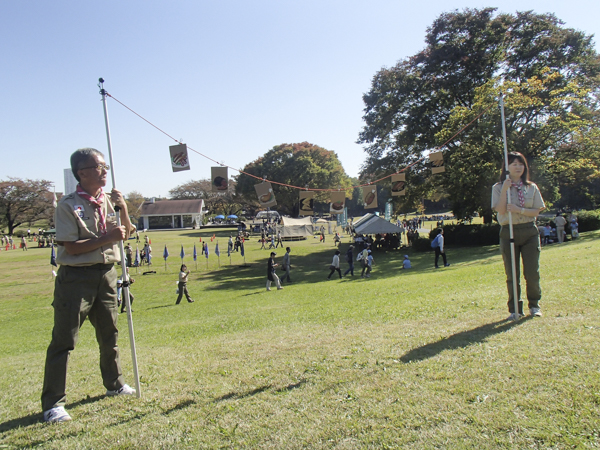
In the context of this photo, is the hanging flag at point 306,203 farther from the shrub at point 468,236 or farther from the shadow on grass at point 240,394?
the shadow on grass at point 240,394

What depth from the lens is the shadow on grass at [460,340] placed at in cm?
429

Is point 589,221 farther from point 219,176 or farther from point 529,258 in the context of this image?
point 529,258

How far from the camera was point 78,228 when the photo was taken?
3.44 metres

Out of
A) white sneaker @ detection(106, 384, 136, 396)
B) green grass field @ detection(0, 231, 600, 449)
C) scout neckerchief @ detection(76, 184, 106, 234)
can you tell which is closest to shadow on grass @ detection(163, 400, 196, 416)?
green grass field @ detection(0, 231, 600, 449)

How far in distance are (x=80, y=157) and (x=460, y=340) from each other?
441cm

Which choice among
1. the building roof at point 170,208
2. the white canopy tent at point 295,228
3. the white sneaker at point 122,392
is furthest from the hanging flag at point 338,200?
the building roof at point 170,208

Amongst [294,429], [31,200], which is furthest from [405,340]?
[31,200]

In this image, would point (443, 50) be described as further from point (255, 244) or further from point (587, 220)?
point (255, 244)

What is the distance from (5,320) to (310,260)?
1929 cm

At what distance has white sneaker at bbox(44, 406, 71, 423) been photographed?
3327 mm

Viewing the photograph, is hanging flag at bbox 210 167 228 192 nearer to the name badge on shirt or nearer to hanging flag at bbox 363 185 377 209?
hanging flag at bbox 363 185 377 209

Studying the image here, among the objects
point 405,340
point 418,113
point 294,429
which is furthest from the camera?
point 418,113

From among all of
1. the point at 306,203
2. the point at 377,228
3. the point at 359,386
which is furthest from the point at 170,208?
the point at 359,386

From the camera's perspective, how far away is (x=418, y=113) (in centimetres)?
2966
